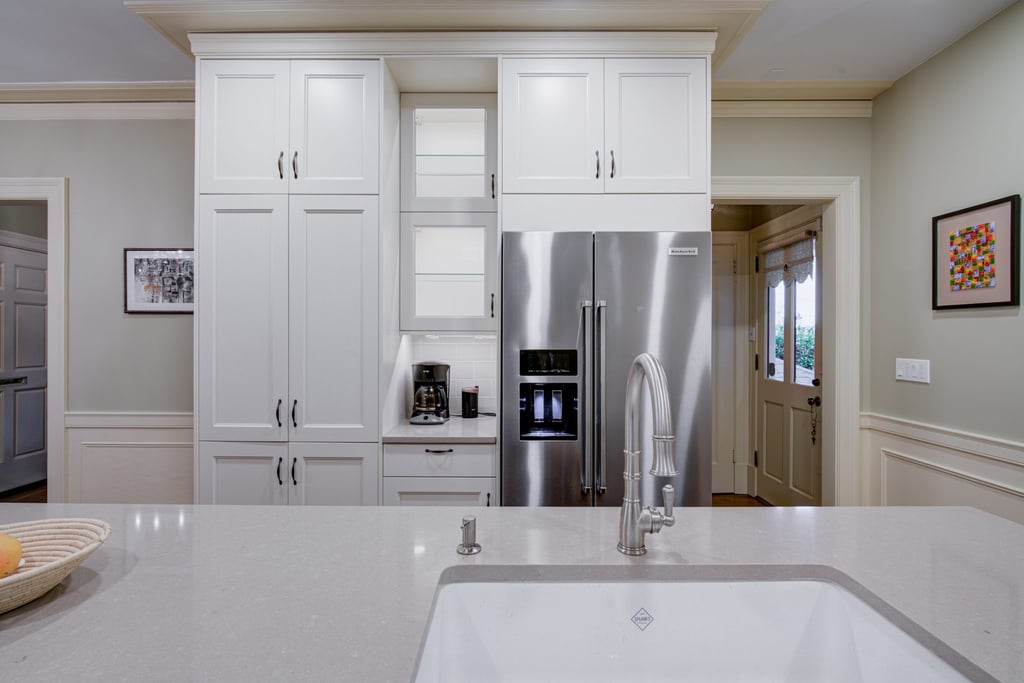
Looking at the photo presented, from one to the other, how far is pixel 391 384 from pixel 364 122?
1214 mm

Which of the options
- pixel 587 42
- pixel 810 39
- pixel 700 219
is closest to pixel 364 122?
pixel 587 42

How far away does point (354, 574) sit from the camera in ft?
2.92

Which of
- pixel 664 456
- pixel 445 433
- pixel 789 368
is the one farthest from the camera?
pixel 789 368

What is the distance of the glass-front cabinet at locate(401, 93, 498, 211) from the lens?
262 centimetres

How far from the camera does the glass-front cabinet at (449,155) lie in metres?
2.62

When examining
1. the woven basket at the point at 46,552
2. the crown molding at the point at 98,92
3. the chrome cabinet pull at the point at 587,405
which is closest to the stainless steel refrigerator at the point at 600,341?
the chrome cabinet pull at the point at 587,405

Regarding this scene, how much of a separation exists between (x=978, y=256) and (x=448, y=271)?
7.84ft

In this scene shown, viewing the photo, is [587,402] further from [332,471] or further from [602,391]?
[332,471]

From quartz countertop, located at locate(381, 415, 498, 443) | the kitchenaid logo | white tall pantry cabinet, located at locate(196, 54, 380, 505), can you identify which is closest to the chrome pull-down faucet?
the kitchenaid logo

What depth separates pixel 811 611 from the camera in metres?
0.90

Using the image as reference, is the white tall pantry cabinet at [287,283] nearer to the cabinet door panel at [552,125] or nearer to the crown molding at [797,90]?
the cabinet door panel at [552,125]

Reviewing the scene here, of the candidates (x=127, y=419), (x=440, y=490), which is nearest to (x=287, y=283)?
(x=440, y=490)

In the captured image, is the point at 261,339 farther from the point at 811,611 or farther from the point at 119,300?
the point at 811,611

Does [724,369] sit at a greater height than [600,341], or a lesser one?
lesser
